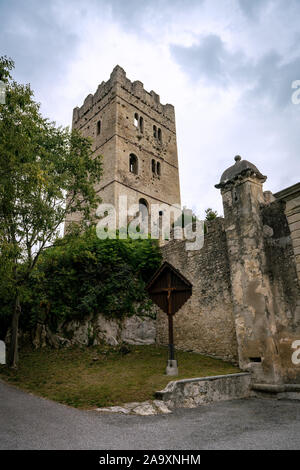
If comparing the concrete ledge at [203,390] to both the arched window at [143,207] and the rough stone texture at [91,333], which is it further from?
the arched window at [143,207]

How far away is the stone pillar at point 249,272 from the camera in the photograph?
7.29 meters

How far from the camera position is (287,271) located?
24.5ft

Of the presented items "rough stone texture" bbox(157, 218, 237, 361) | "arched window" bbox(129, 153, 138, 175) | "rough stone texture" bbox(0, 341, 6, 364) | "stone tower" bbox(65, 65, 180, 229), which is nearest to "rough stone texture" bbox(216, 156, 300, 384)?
"rough stone texture" bbox(157, 218, 237, 361)

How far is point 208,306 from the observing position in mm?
9766

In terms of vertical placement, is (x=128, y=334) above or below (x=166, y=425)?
above

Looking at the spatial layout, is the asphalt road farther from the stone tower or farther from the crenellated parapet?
the crenellated parapet

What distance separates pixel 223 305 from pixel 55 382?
17.3 ft

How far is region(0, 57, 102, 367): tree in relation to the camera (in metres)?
6.79

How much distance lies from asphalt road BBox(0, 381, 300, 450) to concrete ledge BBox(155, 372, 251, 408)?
0.92ft

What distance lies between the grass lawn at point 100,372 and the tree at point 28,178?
125 cm

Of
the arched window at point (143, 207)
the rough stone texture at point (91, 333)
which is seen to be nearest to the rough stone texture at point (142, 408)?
the rough stone texture at point (91, 333)
